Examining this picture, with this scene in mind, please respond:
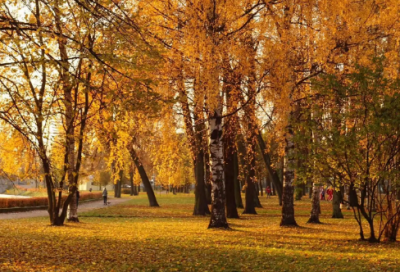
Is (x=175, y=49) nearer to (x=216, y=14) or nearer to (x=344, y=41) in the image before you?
(x=216, y=14)

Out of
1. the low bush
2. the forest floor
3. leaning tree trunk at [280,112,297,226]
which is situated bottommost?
the forest floor

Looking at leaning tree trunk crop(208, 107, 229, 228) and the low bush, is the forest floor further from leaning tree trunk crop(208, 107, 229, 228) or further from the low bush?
the low bush

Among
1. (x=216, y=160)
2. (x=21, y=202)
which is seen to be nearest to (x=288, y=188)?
(x=216, y=160)

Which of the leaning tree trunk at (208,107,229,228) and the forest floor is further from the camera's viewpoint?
the leaning tree trunk at (208,107,229,228)

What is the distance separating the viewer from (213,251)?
438 inches

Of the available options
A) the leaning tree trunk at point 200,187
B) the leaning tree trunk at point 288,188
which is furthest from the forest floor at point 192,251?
the leaning tree trunk at point 200,187

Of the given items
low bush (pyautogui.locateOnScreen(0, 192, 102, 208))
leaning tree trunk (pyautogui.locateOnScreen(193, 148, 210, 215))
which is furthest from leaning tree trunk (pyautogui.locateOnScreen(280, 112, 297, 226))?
low bush (pyautogui.locateOnScreen(0, 192, 102, 208))

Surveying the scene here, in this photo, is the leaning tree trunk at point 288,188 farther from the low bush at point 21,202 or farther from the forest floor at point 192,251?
the low bush at point 21,202

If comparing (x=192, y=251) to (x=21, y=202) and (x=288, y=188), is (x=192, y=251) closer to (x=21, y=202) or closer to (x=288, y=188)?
(x=288, y=188)

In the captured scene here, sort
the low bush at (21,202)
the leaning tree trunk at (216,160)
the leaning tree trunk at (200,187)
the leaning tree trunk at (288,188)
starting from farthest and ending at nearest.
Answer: the low bush at (21,202) < the leaning tree trunk at (200,187) < the leaning tree trunk at (288,188) < the leaning tree trunk at (216,160)

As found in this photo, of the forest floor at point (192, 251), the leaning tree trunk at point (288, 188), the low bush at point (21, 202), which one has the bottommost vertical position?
the forest floor at point (192, 251)

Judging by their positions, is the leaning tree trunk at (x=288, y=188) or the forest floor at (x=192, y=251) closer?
the forest floor at (x=192, y=251)

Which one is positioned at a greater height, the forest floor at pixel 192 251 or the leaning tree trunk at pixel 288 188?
the leaning tree trunk at pixel 288 188

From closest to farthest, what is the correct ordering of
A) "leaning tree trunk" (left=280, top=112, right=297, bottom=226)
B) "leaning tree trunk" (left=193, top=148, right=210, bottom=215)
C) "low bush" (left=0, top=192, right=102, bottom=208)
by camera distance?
"leaning tree trunk" (left=280, top=112, right=297, bottom=226) < "leaning tree trunk" (left=193, top=148, right=210, bottom=215) < "low bush" (left=0, top=192, right=102, bottom=208)
